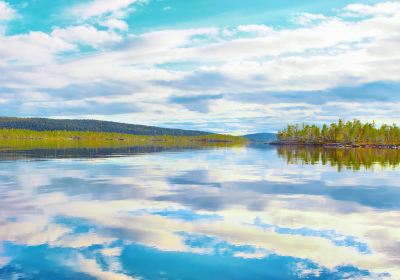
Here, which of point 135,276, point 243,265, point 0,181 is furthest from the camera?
point 0,181

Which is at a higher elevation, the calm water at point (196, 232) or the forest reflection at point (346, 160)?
the forest reflection at point (346, 160)

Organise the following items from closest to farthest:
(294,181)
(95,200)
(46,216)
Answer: (46,216)
(95,200)
(294,181)

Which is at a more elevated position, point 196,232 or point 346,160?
point 346,160

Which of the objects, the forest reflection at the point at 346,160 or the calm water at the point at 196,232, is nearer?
the calm water at the point at 196,232

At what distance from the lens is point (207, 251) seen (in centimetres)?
1490

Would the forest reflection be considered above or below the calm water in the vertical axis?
above

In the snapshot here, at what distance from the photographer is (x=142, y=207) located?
23469 millimetres

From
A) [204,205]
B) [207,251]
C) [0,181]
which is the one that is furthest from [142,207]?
[0,181]

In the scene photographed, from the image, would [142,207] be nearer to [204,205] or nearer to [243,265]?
[204,205]

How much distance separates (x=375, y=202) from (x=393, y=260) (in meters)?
13.2

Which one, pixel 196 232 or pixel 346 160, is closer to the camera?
pixel 196 232

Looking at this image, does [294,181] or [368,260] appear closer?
[368,260]

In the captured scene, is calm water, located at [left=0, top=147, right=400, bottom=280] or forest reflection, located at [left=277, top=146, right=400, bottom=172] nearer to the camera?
calm water, located at [left=0, top=147, right=400, bottom=280]

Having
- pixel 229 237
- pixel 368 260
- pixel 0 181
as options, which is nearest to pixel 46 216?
pixel 229 237
